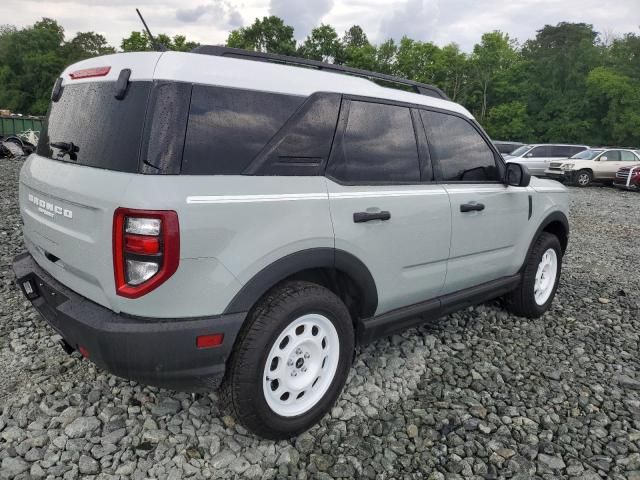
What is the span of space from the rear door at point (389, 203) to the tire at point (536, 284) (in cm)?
131

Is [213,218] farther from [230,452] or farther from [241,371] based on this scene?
[230,452]

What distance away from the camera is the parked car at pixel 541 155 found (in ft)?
63.7

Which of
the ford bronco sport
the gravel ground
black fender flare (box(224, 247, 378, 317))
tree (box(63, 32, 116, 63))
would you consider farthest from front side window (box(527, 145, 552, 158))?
tree (box(63, 32, 116, 63))

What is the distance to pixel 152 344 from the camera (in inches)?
79.9

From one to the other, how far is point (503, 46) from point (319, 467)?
56235mm

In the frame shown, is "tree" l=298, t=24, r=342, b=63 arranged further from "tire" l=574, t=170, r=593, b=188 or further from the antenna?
the antenna

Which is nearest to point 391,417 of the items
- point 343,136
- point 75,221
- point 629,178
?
point 343,136

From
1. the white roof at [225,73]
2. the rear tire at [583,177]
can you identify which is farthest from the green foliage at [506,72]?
the white roof at [225,73]

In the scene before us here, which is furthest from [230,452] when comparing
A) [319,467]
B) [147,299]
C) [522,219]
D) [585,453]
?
[522,219]

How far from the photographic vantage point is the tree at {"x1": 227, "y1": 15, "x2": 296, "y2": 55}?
58938 millimetres

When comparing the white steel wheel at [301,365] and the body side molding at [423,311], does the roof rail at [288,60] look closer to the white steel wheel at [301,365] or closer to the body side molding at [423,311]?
the white steel wheel at [301,365]

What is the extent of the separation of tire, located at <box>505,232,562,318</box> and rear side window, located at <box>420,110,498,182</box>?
3.13 ft

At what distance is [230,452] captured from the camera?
2459 mm

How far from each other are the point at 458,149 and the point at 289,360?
1.94 m
